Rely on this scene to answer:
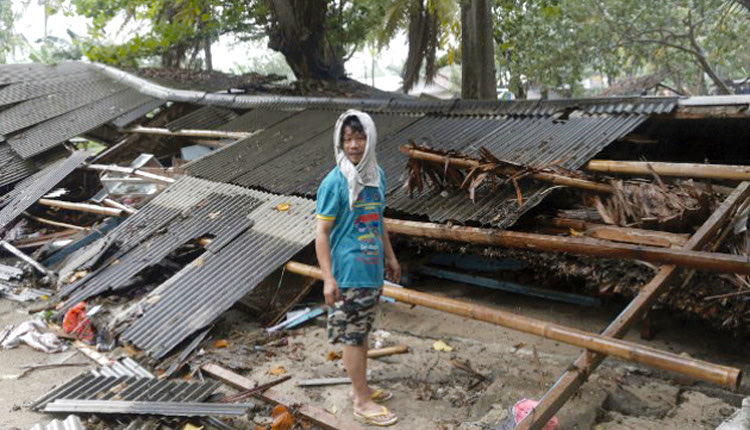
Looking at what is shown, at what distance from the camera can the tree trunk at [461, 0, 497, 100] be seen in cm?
951

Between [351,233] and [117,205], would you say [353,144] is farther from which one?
[117,205]

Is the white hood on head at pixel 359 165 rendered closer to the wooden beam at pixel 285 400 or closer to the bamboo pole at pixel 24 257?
the wooden beam at pixel 285 400

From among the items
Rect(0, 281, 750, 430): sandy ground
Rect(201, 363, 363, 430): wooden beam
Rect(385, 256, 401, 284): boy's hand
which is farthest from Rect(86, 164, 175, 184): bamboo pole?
Rect(385, 256, 401, 284): boy's hand

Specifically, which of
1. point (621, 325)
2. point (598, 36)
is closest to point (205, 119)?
point (621, 325)

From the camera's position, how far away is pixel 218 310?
15.4 feet

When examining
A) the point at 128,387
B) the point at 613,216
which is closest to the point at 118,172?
the point at 128,387

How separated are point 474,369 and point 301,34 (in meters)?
9.63

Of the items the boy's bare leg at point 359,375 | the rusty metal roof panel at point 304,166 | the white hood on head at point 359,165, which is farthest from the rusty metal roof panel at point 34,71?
the boy's bare leg at point 359,375

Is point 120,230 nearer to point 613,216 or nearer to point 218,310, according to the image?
point 218,310

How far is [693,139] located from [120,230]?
5924mm

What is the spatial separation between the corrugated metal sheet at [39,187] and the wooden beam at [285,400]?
17.7 feet

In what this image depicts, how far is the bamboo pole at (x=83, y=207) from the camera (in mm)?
7262

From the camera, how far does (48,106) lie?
11359 mm

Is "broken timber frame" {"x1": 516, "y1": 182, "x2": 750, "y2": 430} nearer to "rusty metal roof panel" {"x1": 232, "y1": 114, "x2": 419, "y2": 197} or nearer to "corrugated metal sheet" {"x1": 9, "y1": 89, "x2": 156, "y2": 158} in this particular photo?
"rusty metal roof panel" {"x1": 232, "y1": 114, "x2": 419, "y2": 197}
